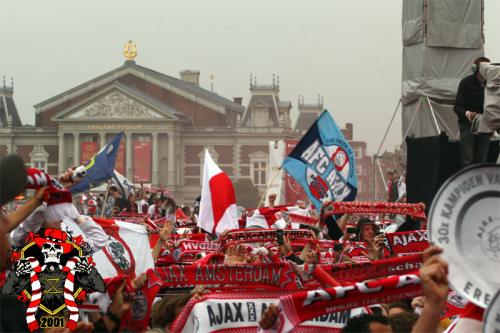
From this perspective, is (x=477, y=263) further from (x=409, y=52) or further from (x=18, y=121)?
(x=18, y=121)

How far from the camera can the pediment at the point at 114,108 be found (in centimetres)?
8588

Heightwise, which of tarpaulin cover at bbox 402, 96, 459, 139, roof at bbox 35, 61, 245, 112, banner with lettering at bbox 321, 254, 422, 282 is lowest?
banner with lettering at bbox 321, 254, 422, 282

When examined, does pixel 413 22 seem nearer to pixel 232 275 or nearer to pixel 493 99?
pixel 493 99

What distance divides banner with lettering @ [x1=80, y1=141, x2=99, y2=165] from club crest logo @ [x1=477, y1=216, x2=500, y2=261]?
81.4 meters

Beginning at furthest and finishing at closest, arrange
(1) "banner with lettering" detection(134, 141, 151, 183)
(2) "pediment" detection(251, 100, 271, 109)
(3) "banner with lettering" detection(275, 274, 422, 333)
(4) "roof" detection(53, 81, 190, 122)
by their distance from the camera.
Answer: (2) "pediment" detection(251, 100, 271, 109), (4) "roof" detection(53, 81, 190, 122), (1) "banner with lettering" detection(134, 141, 151, 183), (3) "banner with lettering" detection(275, 274, 422, 333)

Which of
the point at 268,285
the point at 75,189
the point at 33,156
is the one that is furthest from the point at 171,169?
the point at 268,285

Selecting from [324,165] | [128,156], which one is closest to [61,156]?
[128,156]

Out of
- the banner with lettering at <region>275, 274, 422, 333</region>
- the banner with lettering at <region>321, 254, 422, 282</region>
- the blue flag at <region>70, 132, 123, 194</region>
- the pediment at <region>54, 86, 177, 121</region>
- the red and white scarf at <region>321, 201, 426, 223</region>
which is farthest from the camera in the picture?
the pediment at <region>54, 86, 177, 121</region>

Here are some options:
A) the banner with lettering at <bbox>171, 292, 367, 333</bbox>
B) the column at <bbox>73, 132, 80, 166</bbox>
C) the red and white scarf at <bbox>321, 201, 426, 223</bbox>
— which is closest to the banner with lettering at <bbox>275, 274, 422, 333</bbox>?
the banner with lettering at <bbox>171, 292, 367, 333</bbox>

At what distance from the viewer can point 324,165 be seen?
35.5ft

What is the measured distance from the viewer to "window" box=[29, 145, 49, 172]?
85250mm

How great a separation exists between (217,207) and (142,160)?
247ft

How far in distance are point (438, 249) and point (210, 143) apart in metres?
84.8

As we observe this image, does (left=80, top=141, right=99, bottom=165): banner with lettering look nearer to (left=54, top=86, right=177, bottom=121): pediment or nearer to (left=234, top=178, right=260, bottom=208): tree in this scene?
(left=54, top=86, right=177, bottom=121): pediment
